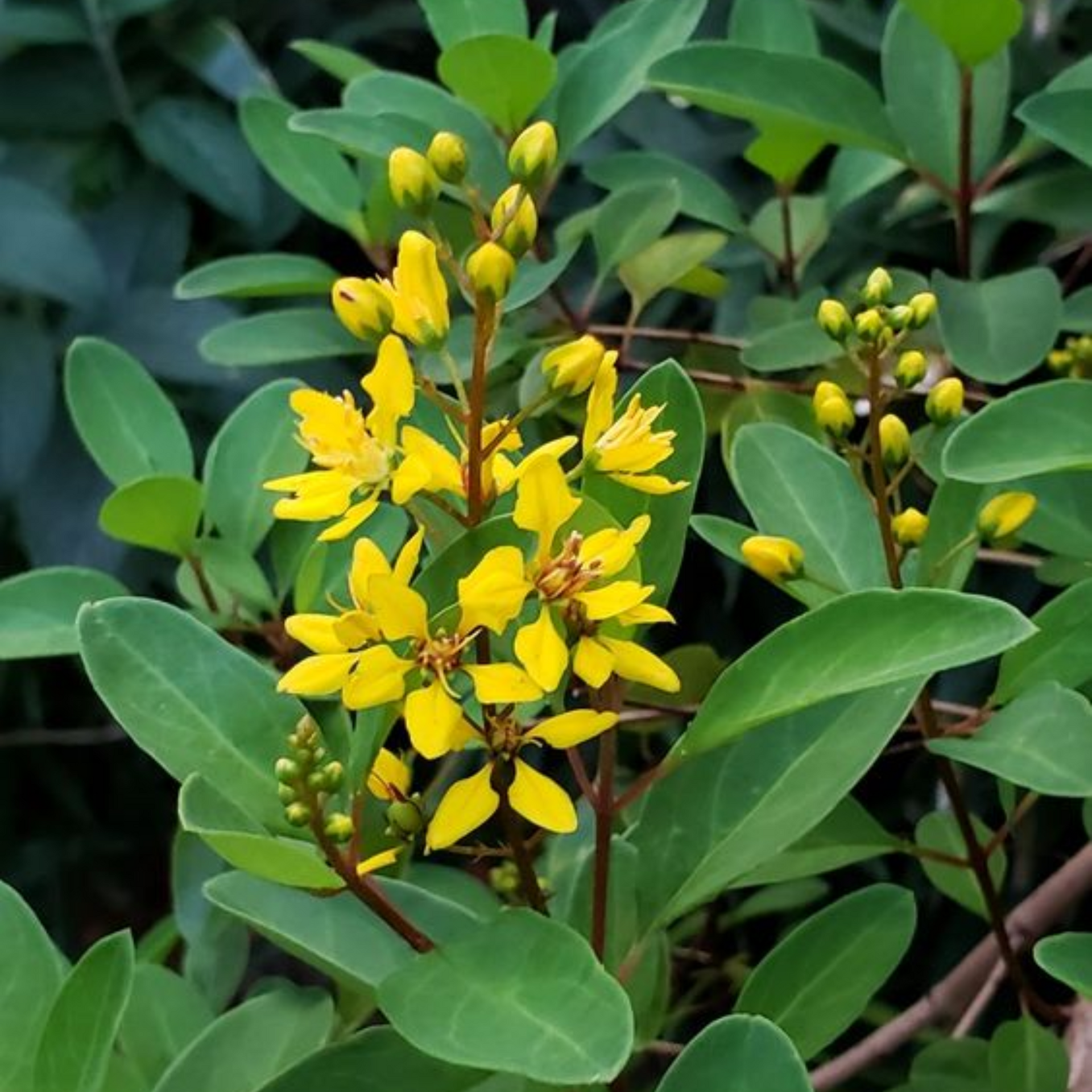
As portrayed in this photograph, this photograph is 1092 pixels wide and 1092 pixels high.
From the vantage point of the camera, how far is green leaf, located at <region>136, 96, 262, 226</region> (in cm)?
128

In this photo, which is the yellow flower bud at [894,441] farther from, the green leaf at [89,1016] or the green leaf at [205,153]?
the green leaf at [205,153]

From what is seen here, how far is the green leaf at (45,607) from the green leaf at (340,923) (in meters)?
0.20

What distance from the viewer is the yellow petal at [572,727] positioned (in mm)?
506

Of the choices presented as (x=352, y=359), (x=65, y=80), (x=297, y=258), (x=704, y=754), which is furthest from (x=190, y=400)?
(x=704, y=754)

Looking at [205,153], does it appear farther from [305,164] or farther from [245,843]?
[245,843]

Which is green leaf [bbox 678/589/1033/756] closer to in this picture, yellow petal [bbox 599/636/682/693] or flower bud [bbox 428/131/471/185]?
yellow petal [bbox 599/636/682/693]

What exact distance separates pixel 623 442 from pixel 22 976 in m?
0.32

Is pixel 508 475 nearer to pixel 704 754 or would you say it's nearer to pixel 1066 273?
pixel 704 754

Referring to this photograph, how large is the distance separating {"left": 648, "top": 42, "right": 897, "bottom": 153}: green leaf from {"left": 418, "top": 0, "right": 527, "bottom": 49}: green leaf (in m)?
0.12

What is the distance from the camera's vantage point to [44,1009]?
0.62 metres

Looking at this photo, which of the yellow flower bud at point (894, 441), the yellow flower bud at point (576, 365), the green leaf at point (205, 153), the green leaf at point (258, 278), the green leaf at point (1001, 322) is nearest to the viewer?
the yellow flower bud at point (576, 365)

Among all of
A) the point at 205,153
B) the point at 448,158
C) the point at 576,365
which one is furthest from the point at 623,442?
the point at 205,153

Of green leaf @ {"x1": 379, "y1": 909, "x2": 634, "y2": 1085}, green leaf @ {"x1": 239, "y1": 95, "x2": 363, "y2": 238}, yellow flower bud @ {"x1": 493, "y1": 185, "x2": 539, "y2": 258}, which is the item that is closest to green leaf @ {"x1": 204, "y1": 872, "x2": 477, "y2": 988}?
green leaf @ {"x1": 379, "y1": 909, "x2": 634, "y2": 1085}

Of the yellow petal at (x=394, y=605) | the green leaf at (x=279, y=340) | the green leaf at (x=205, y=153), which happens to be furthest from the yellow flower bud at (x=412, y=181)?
the green leaf at (x=205, y=153)
